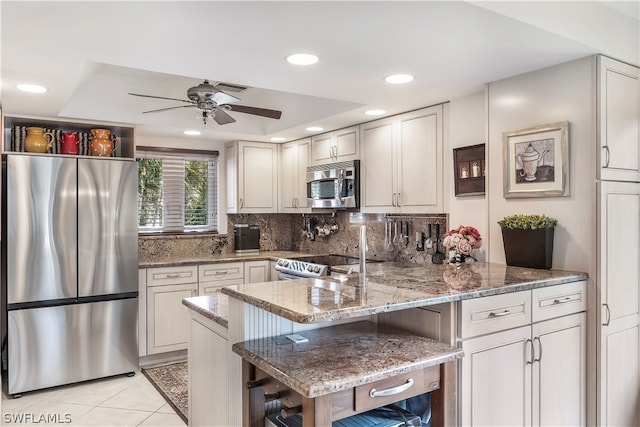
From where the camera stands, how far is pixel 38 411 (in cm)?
307

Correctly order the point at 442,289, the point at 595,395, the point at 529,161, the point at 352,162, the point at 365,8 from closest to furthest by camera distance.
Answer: the point at 365,8 → the point at 442,289 → the point at 595,395 → the point at 529,161 → the point at 352,162

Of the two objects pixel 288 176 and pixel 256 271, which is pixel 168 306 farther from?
pixel 288 176

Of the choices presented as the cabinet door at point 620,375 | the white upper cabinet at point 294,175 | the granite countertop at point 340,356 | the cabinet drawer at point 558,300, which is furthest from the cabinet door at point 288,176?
the cabinet door at point 620,375

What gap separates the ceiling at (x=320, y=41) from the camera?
5.43 ft

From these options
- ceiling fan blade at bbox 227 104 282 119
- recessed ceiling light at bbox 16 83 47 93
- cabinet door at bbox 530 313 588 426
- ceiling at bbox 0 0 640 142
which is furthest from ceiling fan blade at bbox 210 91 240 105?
cabinet door at bbox 530 313 588 426

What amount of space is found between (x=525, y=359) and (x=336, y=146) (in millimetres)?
2579

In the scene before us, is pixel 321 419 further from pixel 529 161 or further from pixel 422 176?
pixel 422 176

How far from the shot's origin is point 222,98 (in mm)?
2623

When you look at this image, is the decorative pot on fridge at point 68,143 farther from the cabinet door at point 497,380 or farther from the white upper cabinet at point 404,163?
the cabinet door at point 497,380

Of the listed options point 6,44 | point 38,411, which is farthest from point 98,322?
point 6,44

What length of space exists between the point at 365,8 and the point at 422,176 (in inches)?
72.3

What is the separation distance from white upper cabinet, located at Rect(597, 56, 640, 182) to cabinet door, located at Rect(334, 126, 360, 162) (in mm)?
1983

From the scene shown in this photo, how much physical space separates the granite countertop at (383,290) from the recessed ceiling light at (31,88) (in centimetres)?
189

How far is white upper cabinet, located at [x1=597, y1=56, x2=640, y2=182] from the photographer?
2.24m
